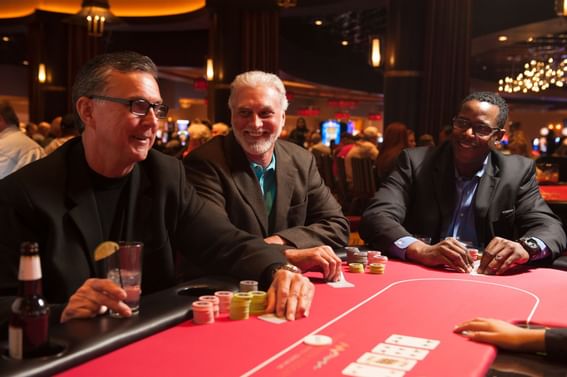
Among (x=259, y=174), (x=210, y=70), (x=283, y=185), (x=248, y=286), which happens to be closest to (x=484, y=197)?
(x=283, y=185)

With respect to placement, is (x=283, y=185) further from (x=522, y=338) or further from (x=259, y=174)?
(x=522, y=338)

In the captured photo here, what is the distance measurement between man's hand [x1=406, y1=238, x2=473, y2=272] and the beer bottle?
1458mm

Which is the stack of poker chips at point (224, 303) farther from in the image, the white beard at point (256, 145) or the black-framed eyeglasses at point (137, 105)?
the white beard at point (256, 145)

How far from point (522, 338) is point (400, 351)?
12.2 inches

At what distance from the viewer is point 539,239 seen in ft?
8.48

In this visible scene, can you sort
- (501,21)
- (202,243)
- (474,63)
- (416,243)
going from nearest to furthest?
(202,243)
(416,243)
(501,21)
(474,63)

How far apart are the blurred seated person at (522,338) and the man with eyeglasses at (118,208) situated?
0.43m

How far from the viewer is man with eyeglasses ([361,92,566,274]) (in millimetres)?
2957

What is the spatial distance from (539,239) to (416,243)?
0.50 meters

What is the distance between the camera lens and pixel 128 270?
1.54 metres

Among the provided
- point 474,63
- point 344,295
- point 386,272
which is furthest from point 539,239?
point 474,63

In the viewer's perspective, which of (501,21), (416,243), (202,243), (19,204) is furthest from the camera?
(501,21)

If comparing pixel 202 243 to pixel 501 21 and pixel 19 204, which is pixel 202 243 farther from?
pixel 501 21

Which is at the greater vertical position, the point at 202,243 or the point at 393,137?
the point at 393,137
